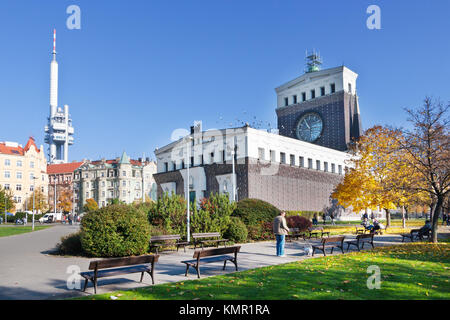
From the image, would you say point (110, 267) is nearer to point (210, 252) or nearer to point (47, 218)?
point (210, 252)

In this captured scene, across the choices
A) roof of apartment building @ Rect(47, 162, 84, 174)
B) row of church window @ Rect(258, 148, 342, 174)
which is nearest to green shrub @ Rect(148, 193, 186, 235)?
row of church window @ Rect(258, 148, 342, 174)

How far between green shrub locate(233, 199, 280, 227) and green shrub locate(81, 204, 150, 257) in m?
8.10

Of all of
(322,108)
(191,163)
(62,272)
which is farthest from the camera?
(322,108)

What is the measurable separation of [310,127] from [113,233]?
55.7 meters

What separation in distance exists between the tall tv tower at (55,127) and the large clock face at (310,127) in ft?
455

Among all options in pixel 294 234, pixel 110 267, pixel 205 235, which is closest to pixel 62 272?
pixel 110 267

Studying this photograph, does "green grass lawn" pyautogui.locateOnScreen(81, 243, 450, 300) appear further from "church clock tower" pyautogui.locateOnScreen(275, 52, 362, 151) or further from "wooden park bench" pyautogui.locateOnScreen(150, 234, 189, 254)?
"church clock tower" pyautogui.locateOnScreen(275, 52, 362, 151)

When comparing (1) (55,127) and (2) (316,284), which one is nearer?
(2) (316,284)

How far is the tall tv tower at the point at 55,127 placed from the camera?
174250 mm

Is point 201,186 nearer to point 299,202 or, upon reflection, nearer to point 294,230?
point 299,202

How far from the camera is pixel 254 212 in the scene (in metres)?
23.5

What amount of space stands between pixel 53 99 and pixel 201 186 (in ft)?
501

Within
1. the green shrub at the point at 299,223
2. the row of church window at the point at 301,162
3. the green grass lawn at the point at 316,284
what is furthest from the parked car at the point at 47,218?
the green grass lawn at the point at 316,284

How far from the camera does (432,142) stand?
19.5 metres
